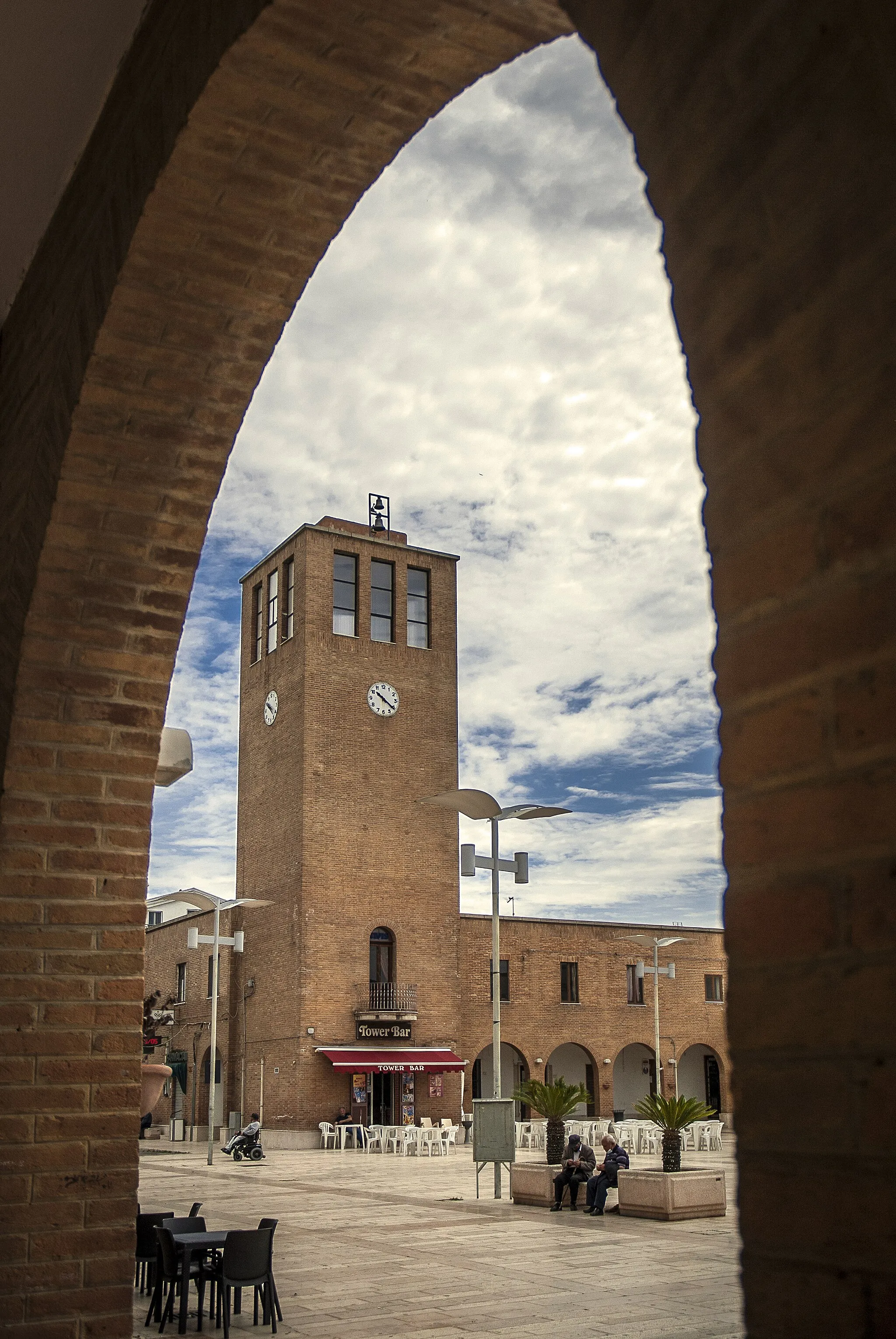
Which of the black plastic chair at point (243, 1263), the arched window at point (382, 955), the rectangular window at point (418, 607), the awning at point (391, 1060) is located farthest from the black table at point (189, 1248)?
the rectangular window at point (418, 607)

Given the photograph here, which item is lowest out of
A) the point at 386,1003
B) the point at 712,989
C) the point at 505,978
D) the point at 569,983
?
the point at 386,1003

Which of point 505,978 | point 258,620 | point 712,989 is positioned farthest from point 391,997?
point 258,620

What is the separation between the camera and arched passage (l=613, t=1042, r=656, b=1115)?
3938 centimetres

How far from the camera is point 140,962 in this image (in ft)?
11.3

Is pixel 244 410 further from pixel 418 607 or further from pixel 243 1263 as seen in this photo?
pixel 418 607

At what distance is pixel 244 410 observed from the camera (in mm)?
3379

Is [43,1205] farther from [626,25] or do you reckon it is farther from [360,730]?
[360,730]

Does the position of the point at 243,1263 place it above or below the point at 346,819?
below

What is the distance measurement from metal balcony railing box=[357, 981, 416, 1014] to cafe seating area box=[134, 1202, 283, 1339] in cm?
2487

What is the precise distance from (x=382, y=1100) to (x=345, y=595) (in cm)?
1431

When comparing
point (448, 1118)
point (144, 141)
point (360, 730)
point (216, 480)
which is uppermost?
point (360, 730)

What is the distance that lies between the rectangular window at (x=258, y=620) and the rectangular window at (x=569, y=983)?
1347 cm

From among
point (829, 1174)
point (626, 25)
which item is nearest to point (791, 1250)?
point (829, 1174)

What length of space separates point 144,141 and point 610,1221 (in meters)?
13.4
